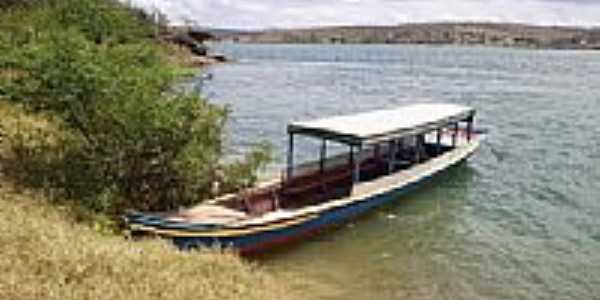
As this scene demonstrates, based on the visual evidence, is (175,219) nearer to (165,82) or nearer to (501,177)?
(165,82)

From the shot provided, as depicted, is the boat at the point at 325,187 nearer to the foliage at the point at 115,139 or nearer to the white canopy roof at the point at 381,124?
the white canopy roof at the point at 381,124

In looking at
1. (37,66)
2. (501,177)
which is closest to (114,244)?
(37,66)

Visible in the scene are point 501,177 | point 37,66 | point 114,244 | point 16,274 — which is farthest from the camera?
point 501,177

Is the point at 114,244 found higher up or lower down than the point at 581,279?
higher up

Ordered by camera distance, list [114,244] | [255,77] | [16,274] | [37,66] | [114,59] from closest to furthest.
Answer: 1. [16,274]
2. [114,244]
3. [37,66]
4. [114,59]
5. [255,77]

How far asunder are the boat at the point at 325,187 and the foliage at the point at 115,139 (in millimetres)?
993

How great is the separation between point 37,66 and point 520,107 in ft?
133

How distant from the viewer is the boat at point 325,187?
16875mm

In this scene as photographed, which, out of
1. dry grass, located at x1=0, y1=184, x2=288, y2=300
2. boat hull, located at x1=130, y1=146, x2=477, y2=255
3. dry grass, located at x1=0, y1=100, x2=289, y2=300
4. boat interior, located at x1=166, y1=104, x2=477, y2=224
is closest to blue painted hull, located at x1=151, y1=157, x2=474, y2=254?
boat hull, located at x1=130, y1=146, x2=477, y2=255

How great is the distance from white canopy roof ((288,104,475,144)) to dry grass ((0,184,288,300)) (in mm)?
6726

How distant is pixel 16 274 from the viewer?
10453 millimetres

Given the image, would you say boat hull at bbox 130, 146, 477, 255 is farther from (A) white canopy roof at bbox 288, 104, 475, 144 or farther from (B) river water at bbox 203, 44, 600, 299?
(A) white canopy roof at bbox 288, 104, 475, 144

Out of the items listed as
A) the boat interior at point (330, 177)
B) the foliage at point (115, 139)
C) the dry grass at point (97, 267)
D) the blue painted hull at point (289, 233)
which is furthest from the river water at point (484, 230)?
the foliage at point (115, 139)

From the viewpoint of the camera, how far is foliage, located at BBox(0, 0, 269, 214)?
17.8 meters
